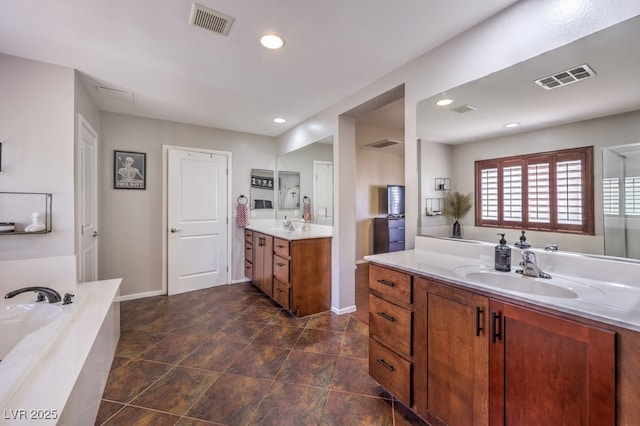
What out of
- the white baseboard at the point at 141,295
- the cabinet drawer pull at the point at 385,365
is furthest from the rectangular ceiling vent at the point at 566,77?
the white baseboard at the point at 141,295

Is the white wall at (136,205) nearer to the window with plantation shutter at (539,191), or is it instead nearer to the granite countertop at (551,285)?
the granite countertop at (551,285)

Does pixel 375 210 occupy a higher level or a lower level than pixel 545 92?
lower

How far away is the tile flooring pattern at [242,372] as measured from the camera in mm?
1604

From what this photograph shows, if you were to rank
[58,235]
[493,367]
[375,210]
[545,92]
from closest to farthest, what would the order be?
[493,367], [545,92], [58,235], [375,210]

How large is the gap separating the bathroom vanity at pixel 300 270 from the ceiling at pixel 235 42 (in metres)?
1.62

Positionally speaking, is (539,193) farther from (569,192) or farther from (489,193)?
(489,193)

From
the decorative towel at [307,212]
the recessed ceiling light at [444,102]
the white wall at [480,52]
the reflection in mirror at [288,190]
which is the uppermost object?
the white wall at [480,52]

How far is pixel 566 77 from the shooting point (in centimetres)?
137

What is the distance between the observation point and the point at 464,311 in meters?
1.27

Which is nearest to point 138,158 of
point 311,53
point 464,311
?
point 311,53

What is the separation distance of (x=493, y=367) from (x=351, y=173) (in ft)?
7.56

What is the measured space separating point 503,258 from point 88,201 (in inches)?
152

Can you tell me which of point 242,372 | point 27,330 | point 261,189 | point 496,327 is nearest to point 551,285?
point 496,327

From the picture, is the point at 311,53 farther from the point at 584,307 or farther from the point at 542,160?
the point at 584,307
